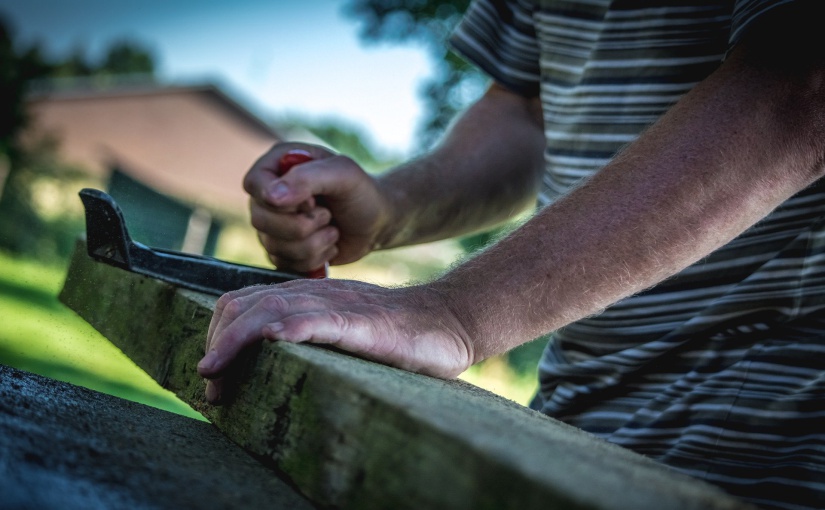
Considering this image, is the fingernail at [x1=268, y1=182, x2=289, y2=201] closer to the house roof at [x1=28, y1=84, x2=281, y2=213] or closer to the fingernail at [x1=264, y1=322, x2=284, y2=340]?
the fingernail at [x1=264, y1=322, x2=284, y2=340]

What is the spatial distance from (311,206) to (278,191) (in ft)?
0.45

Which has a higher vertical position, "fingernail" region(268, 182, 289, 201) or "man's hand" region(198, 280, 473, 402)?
"fingernail" region(268, 182, 289, 201)

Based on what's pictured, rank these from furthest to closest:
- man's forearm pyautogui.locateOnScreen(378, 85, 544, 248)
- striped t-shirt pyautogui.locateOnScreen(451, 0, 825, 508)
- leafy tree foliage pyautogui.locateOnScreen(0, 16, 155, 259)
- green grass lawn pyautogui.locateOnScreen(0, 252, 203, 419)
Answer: leafy tree foliage pyautogui.locateOnScreen(0, 16, 155, 259)
green grass lawn pyautogui.locateOnScreen(0, 252, 203, 419)
man's forearm pyautogui.locateOnScreen(378, 85, 544, 248)
striped t-shirt pyautogui.locateOnScreen(451, 0, 825, 508)

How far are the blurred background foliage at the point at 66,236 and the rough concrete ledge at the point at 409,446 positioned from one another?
15.0 ft

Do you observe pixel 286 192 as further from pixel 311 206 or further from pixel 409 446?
pixel 409 446

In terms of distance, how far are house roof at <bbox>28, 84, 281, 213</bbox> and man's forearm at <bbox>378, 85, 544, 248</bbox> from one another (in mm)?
27449

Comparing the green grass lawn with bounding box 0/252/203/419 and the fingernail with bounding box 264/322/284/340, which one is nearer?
the fingernail with bounding box 264/322/284/340

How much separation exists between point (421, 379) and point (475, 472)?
47cm

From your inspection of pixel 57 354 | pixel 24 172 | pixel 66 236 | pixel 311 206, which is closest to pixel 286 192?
pixel 311 206

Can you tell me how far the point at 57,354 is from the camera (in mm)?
10305

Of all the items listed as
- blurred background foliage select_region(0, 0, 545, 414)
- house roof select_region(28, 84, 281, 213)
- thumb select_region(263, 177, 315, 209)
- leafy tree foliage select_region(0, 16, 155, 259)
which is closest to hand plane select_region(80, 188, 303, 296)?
thumb select_region(263, 177, 315, 209)

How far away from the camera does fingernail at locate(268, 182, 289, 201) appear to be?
190 centimetres

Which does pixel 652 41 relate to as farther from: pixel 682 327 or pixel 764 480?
pixel 764 480

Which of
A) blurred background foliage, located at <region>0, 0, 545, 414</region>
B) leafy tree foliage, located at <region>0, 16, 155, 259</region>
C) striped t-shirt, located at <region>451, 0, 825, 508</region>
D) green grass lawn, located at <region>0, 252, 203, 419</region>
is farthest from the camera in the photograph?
leafy tree foliage, located at <region>0, 16, 155, 259</region>
